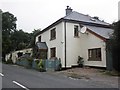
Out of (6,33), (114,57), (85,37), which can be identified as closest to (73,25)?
(85,37)

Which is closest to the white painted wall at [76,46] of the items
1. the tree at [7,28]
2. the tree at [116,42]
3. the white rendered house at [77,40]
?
the white rendered house at [77,40]

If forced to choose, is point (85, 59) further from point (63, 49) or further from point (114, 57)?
point (114, 57)

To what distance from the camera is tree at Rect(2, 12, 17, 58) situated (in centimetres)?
6272

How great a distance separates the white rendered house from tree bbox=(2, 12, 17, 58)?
103 feet

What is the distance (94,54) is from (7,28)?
1671 inches

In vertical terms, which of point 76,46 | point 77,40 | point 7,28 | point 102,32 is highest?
point 7,28

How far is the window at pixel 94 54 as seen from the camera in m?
28.0

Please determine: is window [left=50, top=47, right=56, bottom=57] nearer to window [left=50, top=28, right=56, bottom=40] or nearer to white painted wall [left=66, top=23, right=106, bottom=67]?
window [left=50, top=28, right=56, bottom=40]

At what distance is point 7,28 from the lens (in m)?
66.9

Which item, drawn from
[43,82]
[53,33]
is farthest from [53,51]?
[43,82]

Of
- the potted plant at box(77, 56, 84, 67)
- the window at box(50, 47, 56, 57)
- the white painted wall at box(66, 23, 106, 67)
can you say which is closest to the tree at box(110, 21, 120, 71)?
the white painted wall at box(66, 23, 106, 67)

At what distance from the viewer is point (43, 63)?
2934 centimetres

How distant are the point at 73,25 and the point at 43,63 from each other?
6270mm

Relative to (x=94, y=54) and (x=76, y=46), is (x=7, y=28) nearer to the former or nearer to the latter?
(x=76, y=46)
